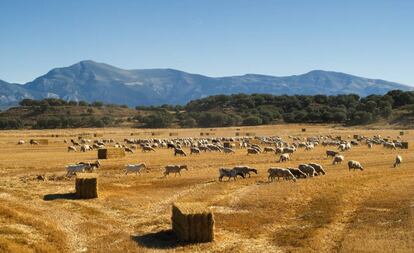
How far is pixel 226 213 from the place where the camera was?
25.2 metres

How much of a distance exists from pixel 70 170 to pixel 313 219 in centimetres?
2105

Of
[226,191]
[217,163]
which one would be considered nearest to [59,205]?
[226,191]

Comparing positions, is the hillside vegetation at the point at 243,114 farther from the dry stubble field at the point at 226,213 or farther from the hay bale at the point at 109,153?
the dry stubble field at the point at 226,213

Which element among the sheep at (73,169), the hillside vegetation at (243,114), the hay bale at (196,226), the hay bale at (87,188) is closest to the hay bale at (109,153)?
the sheep at (73,169)

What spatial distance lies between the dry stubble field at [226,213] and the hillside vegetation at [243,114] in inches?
3790

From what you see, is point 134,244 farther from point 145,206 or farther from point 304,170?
point 304,170

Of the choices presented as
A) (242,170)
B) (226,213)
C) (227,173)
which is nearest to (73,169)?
(227,173)

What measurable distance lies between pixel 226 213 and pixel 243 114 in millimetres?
137508

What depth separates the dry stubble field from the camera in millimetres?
19672

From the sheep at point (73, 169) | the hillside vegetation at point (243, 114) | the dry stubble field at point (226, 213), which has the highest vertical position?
the hillside vegetation at point (243, 114)

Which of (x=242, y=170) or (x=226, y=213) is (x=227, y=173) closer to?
(x=242, y=170)

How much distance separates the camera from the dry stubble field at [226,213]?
19672mm

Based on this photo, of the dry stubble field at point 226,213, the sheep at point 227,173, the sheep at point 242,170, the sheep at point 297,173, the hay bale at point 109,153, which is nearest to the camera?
the dry stubble field at point 226,213

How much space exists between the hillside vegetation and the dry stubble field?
3790 inches
